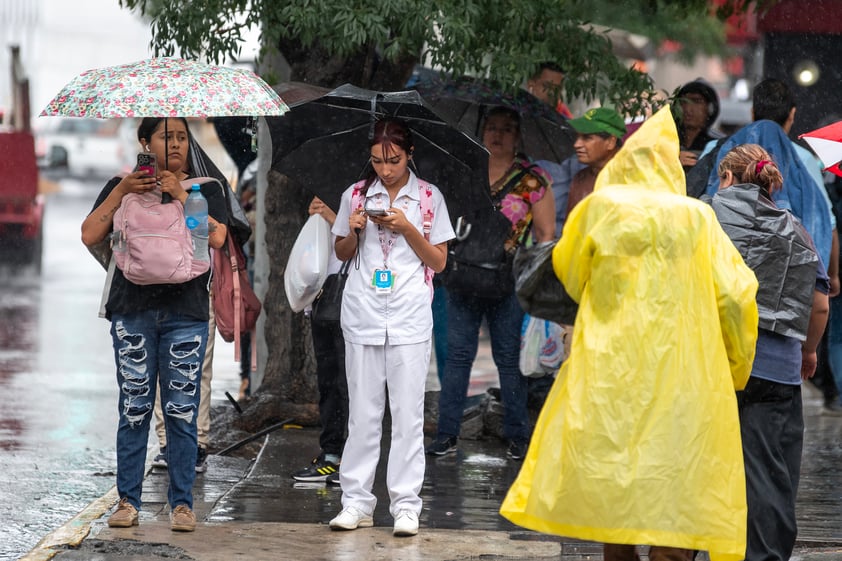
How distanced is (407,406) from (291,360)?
314cm

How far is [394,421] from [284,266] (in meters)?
3.20

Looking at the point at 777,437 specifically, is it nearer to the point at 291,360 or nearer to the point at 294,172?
the point at 294,172

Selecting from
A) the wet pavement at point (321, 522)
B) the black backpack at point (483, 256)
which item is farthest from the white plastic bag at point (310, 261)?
the black backpack at point (483, 256)

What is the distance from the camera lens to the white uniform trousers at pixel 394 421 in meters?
6.56

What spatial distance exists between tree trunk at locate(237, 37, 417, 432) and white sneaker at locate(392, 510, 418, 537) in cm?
287

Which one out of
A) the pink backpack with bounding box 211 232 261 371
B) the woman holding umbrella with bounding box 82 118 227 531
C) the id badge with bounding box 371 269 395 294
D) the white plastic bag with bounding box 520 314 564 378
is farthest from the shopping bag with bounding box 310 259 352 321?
the white plastic bag with bounding box 520 314 564 378

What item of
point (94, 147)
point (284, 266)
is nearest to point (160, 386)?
point (284, 266)

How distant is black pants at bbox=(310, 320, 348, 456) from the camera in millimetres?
7676

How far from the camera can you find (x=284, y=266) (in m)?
9.62

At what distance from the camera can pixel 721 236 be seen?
500 centimetres

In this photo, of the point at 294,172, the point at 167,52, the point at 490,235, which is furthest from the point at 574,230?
the point at 167,52

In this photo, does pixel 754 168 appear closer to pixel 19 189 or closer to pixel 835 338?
pixel 835 338

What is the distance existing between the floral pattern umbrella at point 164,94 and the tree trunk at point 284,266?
279 centimetres

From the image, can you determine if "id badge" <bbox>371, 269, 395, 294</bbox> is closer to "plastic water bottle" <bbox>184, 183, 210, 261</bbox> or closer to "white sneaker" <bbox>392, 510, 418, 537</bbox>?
"plastic water bottle" <bbox>184, 183, 210, 261</bbox>
